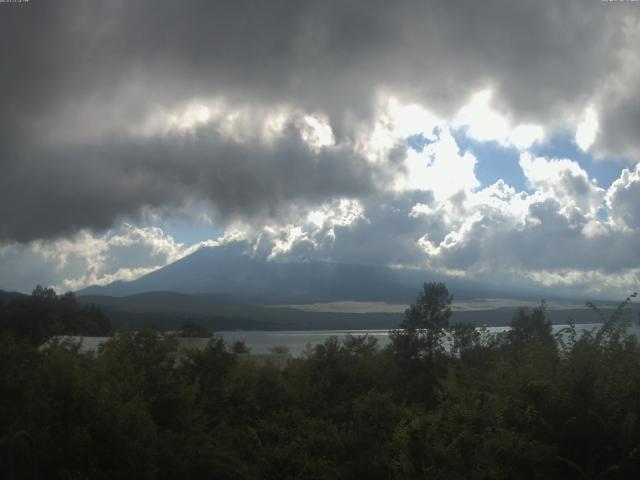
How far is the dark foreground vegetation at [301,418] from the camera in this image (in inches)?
396

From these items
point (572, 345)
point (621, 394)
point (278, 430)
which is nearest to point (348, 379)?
point (278, 430)

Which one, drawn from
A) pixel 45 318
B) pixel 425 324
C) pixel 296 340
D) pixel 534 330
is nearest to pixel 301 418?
pixel 534 330

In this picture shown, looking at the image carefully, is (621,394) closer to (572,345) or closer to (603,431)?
(603,431)

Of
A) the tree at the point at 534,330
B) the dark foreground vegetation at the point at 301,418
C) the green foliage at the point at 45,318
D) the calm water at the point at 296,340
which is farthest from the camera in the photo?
the calm water at the point at 296,340

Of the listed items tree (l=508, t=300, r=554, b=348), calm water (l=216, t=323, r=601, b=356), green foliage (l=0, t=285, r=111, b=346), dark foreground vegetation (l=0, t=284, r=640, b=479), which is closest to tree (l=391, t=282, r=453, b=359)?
calm water (l=216, t=323, r=601, b=356)

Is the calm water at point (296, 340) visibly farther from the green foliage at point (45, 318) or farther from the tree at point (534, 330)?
the green foliage at point (45, 318)

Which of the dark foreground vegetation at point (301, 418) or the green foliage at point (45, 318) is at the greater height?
the green foliage at point (45, 318)

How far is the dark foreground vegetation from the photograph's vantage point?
33.0 feet

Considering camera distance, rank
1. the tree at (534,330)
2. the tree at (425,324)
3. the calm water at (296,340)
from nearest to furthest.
A: the tree at (534,330)
the calm water at (296,340)
the tree at (425,324)

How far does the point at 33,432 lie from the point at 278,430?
5118mm

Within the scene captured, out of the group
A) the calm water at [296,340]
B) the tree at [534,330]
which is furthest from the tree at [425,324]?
the tree at [534,330]

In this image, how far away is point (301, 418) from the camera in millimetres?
13484

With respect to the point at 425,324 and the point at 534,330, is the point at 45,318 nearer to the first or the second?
the point at 425,324

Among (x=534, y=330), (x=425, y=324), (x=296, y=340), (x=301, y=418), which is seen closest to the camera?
(x=301, y=418)
